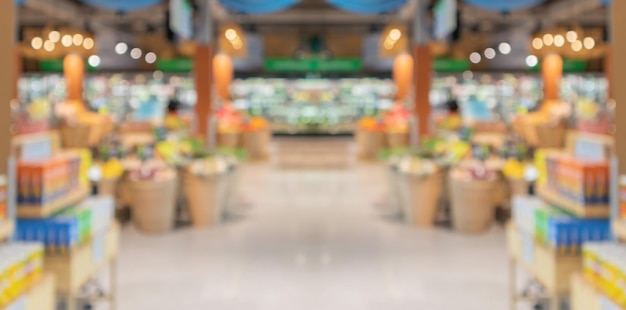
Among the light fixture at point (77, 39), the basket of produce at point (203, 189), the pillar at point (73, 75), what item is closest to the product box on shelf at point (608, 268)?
the basket of produce at point (203, 189)

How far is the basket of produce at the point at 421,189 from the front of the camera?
29.7ft

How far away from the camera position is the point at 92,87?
24.5m

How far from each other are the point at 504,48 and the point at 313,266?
19.8 metres

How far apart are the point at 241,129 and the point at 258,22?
6803 mm

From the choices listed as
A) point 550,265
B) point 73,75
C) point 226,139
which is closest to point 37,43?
point 73,75

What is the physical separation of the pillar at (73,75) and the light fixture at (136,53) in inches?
272

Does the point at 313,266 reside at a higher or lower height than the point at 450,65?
lower

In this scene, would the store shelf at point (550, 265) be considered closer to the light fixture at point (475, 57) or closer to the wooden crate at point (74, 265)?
the wooden crate at point (74, 265)

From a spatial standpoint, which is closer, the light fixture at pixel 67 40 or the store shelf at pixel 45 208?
the store shelf at pixel 45 208

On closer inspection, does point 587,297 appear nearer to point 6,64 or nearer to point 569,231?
point 569,231

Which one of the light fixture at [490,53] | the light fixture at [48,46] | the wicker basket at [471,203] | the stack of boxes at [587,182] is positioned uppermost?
the light fixture at [490,53]

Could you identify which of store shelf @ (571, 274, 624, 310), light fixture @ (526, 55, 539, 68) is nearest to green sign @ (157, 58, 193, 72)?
light fixture @ (526, 55, 539, 68)

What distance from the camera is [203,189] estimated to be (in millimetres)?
9164

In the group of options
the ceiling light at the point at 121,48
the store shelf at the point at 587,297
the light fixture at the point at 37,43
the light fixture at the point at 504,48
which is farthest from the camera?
the light fixture at the point at 504,48
